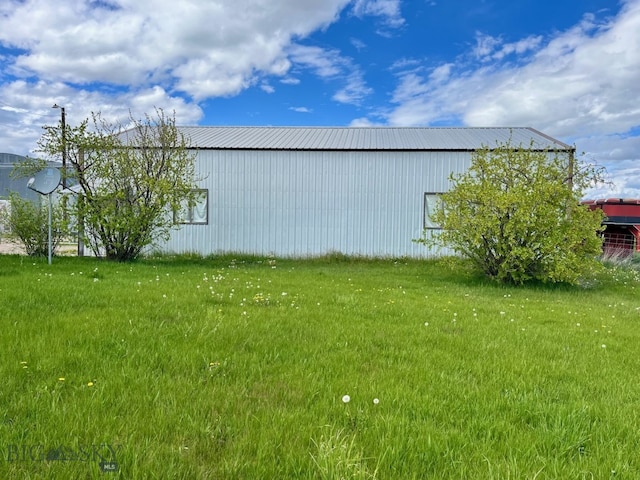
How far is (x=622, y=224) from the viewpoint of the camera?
1839 centimetres

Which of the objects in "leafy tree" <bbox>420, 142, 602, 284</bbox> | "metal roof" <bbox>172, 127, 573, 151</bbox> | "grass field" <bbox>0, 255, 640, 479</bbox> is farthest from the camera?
"metal roof" <bbox>172, 127, 573, 151</bbox>

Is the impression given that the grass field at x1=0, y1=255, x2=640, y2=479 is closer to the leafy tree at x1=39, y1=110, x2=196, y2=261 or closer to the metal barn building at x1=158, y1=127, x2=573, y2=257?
the leafy tree at x1=39, y1=110, x2=196, y2=261

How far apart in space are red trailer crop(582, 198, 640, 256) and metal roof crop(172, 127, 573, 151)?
4826 mm

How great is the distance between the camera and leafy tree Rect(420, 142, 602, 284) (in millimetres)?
8359

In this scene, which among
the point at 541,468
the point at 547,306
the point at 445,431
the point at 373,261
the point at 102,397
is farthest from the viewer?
the point at 373,261

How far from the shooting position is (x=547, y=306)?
656 cm

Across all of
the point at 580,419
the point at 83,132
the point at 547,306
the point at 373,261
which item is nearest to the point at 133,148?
the point at 83,132

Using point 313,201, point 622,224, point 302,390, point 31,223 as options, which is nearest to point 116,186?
point 31,223

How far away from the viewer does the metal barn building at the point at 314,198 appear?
14094 mm

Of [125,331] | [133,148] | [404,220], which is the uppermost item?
[133,148]

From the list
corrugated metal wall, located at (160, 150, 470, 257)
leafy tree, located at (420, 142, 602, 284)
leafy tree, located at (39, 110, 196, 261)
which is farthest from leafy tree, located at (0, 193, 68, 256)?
leafy tree, located at (420, 142, 602, 284)

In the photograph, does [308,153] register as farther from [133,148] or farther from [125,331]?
[125,331]

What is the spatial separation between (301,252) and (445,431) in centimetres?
1198

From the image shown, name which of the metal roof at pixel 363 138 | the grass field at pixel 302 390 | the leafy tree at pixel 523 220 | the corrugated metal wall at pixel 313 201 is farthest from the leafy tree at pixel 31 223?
the leafy tree at pixel 523 220
